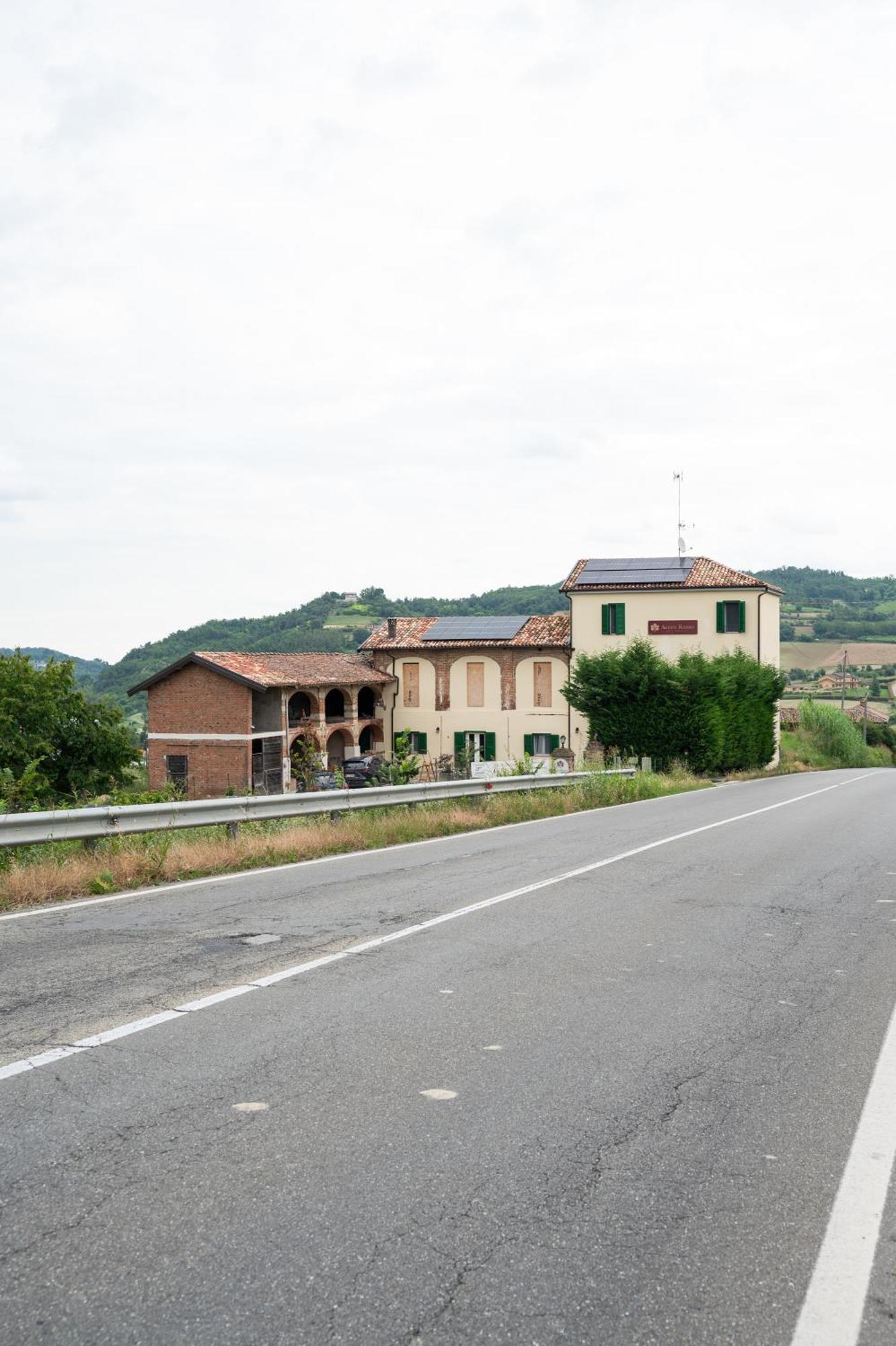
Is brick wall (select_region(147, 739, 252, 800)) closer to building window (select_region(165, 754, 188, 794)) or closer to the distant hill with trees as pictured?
building window (select_region(165, 754, 188, 794))

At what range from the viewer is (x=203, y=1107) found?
4164mm

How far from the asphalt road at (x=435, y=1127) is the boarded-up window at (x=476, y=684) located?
45.9 metres

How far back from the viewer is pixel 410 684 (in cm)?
5609

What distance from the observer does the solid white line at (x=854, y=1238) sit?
2.81 m

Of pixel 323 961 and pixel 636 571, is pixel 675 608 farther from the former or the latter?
pixel 323 961

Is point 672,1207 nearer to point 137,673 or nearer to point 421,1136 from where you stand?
point 421,1136

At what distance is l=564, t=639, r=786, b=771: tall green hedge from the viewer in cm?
3653

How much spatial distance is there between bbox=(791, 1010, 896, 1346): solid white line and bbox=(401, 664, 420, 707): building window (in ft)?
169

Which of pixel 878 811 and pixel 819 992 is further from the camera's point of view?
pixel 878 811

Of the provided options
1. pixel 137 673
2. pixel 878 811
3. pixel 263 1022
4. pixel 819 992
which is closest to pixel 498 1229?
pixel 263 1022

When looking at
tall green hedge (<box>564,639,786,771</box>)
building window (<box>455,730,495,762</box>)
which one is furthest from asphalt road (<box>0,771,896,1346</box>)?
building window (<box>455,730,495,762</box>)

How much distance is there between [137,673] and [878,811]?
8333 cm

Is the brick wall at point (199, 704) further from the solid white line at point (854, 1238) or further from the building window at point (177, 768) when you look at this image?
the solid white line at point (854, 1238)

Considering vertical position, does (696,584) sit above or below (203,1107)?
above
